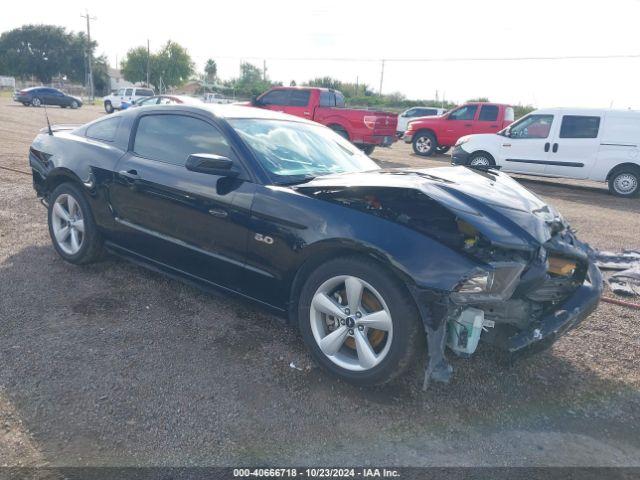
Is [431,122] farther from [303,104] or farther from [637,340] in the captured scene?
[637,340]

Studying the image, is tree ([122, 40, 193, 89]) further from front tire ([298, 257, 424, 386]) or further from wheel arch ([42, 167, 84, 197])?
front tire ([298, 257, 424, 386])

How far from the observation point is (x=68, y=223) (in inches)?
176

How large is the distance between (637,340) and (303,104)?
13.0m

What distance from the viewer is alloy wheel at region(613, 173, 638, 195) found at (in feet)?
35.2

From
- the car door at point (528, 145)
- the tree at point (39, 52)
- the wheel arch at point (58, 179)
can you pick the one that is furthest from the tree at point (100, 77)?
the wheel arch at point (58, 179)

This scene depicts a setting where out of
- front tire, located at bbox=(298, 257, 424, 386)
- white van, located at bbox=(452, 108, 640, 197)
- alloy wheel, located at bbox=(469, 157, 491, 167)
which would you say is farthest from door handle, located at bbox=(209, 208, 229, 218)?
alloy wheel, located at bbox=(469, 157, 491, 167)

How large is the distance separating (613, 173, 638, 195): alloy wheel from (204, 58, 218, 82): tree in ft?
289

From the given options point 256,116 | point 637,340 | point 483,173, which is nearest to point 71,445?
point 256,116

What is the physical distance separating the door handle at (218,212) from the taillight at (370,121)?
11.4 metres

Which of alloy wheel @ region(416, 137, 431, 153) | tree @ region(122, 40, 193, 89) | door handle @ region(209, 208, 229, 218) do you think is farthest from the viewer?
tree @ region(122, 40, 193, 89)

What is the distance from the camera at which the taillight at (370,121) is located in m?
14.1

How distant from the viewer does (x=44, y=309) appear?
143 inches

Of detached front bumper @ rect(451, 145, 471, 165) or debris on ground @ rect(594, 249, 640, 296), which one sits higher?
detached front bumper @ rect(451, 145, 471, 165)

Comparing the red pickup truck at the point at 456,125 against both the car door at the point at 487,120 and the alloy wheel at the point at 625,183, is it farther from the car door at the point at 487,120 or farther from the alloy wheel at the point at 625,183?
the alloy wheel at the point at 625,183
